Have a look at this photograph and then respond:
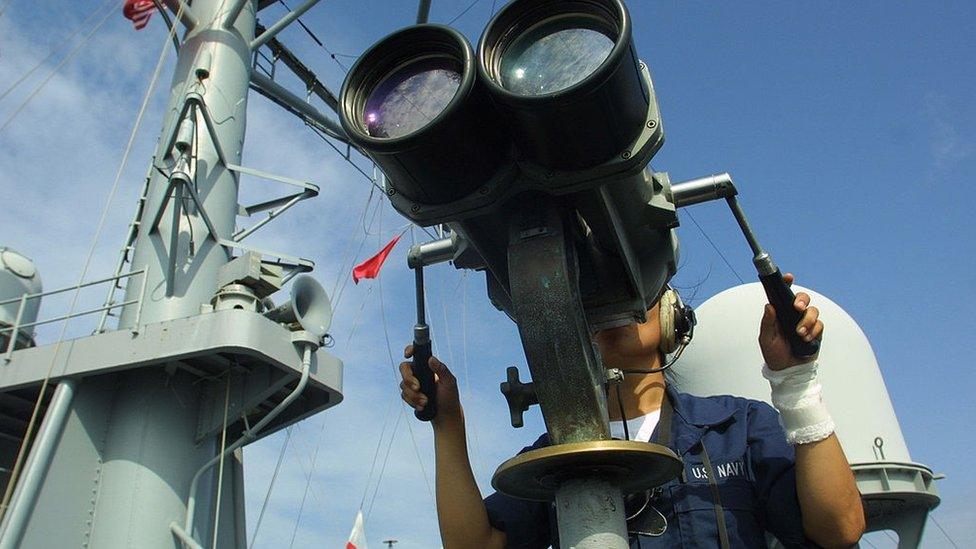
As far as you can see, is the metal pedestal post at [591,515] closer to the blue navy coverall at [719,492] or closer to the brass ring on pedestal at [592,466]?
the brass ring on pedestal at [592,466]

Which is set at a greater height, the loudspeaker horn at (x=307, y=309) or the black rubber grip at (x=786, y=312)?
the loudspeaker horn at (x=307, y=309)

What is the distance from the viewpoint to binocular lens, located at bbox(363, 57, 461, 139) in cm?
130

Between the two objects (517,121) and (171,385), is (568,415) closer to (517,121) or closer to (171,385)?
(517,121)

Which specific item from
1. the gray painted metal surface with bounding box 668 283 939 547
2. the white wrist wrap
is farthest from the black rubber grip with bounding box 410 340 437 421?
the gray painted metal surface with bounding box 668 283 939 547

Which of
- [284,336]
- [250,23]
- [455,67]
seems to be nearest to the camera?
[455,67]

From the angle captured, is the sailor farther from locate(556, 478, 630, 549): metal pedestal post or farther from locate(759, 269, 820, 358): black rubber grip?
locate(556, 478, 630, 549): metal pedestal post

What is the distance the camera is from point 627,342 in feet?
6.22

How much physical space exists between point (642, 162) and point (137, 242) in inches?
243

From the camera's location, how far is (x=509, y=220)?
55.4 inches

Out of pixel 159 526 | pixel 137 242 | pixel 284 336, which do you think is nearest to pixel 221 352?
pixel 284 336

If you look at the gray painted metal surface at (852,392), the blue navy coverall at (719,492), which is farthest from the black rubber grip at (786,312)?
the gray painted metal surface at (852,392)

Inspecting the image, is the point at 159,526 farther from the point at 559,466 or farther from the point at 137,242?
the point at 559,466

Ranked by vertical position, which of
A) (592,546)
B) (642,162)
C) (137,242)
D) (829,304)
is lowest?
(592,546)

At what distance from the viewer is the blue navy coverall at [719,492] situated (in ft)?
5.22
